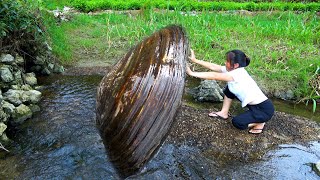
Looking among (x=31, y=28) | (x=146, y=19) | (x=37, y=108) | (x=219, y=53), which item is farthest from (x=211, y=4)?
(x=37, y=108)

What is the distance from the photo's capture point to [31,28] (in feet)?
18.2

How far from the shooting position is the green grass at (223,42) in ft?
20.9

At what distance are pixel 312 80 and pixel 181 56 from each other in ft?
13.0

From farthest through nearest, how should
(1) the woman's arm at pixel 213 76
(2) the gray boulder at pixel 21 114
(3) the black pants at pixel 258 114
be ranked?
(2) the gray boulder at pixel 21 114, (3) the black pants at pixel 258 114, (1) the woman's arm at pixel 213 76

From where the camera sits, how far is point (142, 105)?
280 cm

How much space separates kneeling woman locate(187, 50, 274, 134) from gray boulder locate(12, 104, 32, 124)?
8.04 ft

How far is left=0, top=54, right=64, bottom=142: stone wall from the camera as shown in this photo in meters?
4.36

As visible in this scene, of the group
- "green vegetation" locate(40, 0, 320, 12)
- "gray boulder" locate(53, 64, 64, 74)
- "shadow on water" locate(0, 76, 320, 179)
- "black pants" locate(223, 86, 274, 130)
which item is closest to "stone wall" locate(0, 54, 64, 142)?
"shadow on water" locate(0, 76, 320, 179)

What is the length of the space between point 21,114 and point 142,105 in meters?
2.47

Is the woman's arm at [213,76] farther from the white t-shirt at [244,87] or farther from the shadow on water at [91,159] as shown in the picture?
the shadow on water at [91,159]

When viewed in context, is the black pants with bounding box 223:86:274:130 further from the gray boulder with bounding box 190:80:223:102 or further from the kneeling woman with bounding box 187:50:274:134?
Result: the gray boulder with bounding box 190:80:223:102

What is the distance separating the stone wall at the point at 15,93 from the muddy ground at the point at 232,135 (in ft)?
6.90

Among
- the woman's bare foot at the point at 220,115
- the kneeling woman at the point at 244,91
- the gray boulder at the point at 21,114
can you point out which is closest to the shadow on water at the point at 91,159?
the gray boulder at the point at 21,114

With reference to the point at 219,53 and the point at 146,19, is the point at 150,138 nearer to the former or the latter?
the point at 219,53
